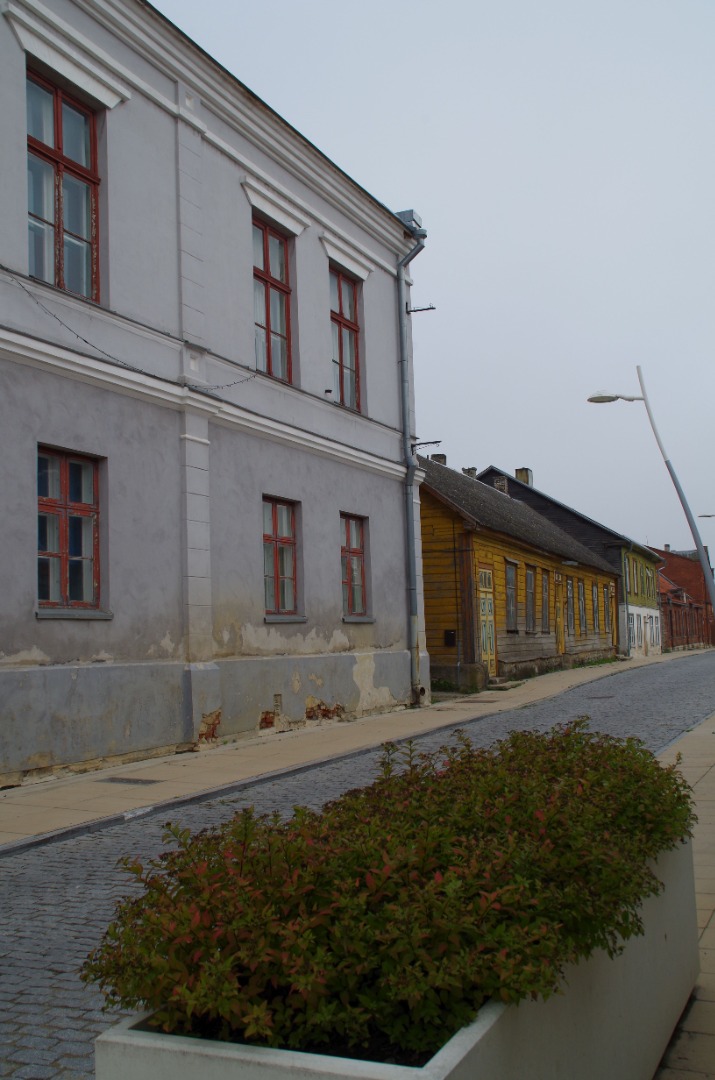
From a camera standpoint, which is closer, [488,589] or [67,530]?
[67,530]

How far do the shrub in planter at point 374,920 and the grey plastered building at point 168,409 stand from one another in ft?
26.1

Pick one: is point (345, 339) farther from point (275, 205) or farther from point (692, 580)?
point (692, 580)

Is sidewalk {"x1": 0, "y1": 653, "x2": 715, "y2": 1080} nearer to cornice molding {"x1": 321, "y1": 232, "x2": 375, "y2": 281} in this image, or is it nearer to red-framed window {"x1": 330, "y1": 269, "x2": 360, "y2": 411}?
red-framed window {"x1": 330, "y1": 269, "x2": 360, "y2": 411}

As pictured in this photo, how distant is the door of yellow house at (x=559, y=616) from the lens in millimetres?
32375

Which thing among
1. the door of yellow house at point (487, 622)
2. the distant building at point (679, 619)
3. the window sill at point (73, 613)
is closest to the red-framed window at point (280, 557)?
the window sill at point (73, 613)

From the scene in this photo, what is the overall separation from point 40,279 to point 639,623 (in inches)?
1632

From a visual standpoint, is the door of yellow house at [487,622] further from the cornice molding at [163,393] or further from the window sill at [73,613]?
the window sill at [73,613]

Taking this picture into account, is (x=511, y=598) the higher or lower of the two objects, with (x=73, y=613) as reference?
higher

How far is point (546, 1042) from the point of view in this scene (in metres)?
2.56

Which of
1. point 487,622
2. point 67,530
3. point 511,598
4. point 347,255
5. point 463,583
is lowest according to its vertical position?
point 487,622

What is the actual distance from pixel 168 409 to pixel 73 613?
126 inches

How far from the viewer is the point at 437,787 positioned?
380 centimetres

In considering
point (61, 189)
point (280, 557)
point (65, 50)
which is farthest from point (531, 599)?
point (65, 50)

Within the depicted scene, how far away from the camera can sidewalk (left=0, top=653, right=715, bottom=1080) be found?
4.21m
